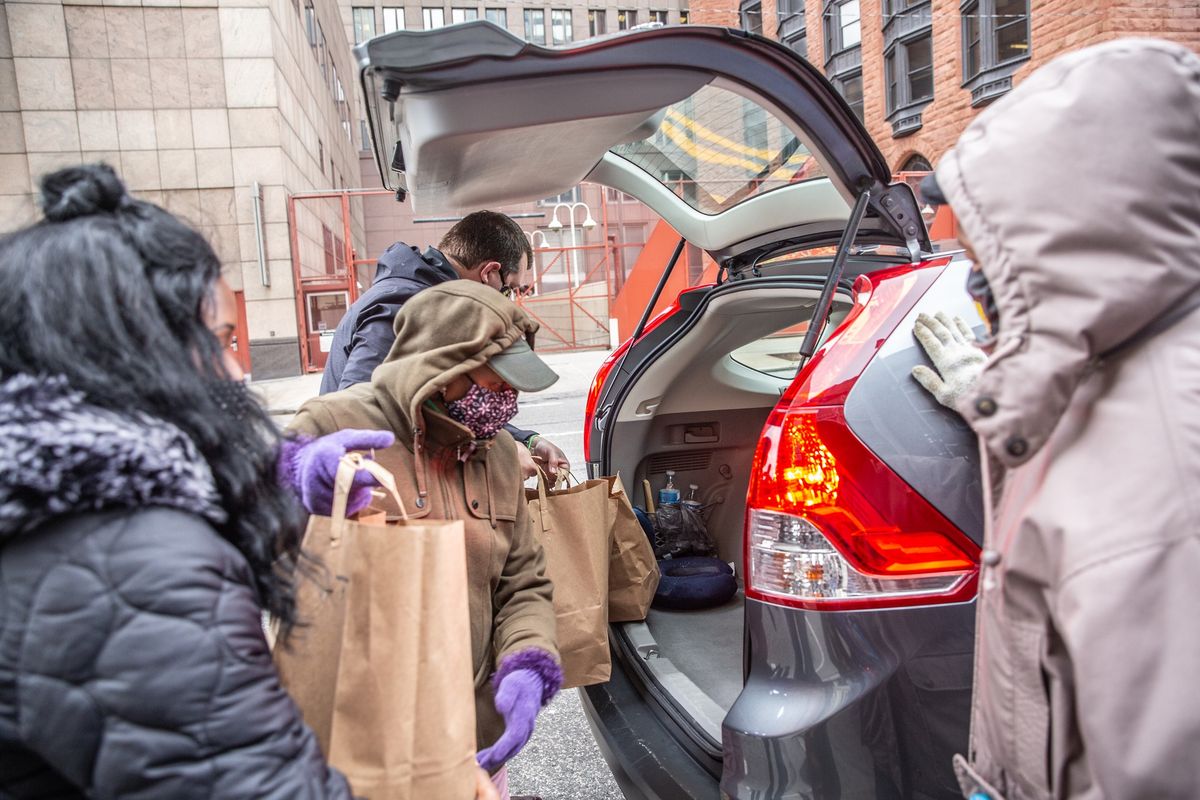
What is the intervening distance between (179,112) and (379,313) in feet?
49.9

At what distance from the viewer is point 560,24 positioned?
34.5m

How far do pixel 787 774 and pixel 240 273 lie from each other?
647 inches

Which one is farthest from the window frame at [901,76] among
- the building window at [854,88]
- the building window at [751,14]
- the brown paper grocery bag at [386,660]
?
the brown paper grocery bag at [386,660]

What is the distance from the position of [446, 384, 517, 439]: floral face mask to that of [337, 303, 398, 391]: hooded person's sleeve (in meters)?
0.91

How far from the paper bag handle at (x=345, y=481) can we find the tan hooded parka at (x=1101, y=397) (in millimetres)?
876

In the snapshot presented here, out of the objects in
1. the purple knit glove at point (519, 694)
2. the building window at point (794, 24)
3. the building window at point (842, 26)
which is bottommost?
the purple knit glove at point (519, 694)

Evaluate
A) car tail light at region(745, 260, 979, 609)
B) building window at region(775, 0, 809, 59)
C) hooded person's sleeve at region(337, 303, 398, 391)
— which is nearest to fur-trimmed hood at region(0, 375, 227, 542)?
A: car tail light at region(745, 260, 979, 609)

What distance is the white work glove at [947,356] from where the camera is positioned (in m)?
1.68

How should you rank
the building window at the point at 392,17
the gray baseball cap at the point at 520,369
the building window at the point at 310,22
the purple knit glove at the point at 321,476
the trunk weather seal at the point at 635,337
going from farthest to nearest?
the building window at the point at 392,17 < the building window at the point at 310,22 < the trunk weather seal at the point at 635,337 < the gray baseball cap at the point at 520,369 < the purple knit glove at the point at 321,476

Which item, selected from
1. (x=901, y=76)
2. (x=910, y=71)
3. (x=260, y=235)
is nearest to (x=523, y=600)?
(x=910, y=71)

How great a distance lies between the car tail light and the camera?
163 cm

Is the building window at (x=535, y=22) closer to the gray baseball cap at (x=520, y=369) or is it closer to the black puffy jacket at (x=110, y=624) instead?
the gray baseball cap at (x=520, y=369)

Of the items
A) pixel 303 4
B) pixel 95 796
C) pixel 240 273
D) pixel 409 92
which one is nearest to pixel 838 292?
pixel 409 92

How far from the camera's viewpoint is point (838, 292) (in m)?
2.25
